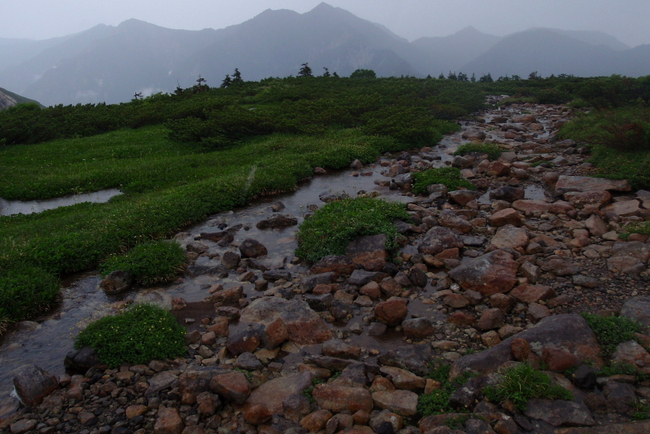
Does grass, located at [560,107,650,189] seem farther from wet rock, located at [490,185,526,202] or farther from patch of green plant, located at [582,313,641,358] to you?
patch of green plant, located at [582,313,641,358]

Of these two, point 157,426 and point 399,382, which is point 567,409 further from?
point 157,426

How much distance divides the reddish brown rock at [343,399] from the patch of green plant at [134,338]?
2721 mm

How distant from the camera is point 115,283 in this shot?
29.2ft

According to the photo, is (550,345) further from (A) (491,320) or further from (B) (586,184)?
(B) (586,184)

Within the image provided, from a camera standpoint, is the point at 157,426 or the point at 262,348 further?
the point at 262,348

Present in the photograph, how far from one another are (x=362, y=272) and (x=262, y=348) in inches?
117

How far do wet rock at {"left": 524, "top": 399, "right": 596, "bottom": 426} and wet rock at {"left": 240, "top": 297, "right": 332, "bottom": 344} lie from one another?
3.34 metres

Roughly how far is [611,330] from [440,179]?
31.4ft

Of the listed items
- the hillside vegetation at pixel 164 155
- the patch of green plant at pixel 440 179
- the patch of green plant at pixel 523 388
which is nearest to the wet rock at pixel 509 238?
the patch of green plant at pixel 440 179

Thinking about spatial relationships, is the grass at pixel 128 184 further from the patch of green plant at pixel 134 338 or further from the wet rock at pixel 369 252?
the wet rock at pixel 369 252

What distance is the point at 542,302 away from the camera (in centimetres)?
716

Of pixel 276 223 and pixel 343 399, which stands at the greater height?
pixel 276 223

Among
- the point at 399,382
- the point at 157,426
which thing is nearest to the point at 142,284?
the point at 157,426

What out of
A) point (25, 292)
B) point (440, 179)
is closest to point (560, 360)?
point (25, 292)
